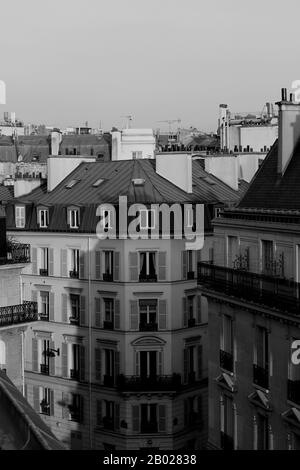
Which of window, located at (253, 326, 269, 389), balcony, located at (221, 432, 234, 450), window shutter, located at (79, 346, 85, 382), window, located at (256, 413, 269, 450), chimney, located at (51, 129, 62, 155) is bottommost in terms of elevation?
window shutter, located at (79, 346, 85, 382)

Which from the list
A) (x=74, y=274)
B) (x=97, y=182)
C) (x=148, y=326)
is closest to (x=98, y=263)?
(x=74, y=274)

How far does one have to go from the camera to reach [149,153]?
229 feet

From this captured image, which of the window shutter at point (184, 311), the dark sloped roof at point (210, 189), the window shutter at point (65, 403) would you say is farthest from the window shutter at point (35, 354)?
the dark sloped roof at point (210, 189)

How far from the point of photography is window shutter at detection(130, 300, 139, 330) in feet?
129

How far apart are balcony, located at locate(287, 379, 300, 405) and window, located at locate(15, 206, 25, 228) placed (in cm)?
2389

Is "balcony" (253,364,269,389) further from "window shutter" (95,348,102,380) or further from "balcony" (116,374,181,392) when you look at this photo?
"window shutter" (95,348,102,380)

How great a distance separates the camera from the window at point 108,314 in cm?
3972

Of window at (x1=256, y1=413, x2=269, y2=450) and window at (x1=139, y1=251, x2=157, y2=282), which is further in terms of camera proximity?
window at (x1=139, y1=251, x2=157, y2=282)

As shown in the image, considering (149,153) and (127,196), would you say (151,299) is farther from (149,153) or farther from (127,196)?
(149,153)

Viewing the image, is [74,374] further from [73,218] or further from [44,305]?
[73,218]

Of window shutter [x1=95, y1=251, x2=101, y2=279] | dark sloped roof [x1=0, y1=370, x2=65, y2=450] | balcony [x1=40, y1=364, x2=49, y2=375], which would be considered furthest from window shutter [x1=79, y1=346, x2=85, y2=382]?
dark sloped roof [x1=0, y1=370, x2=65, y2=450]

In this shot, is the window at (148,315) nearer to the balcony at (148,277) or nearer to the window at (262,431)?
the balcony at (148,277)

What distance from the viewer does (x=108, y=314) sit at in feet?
131
